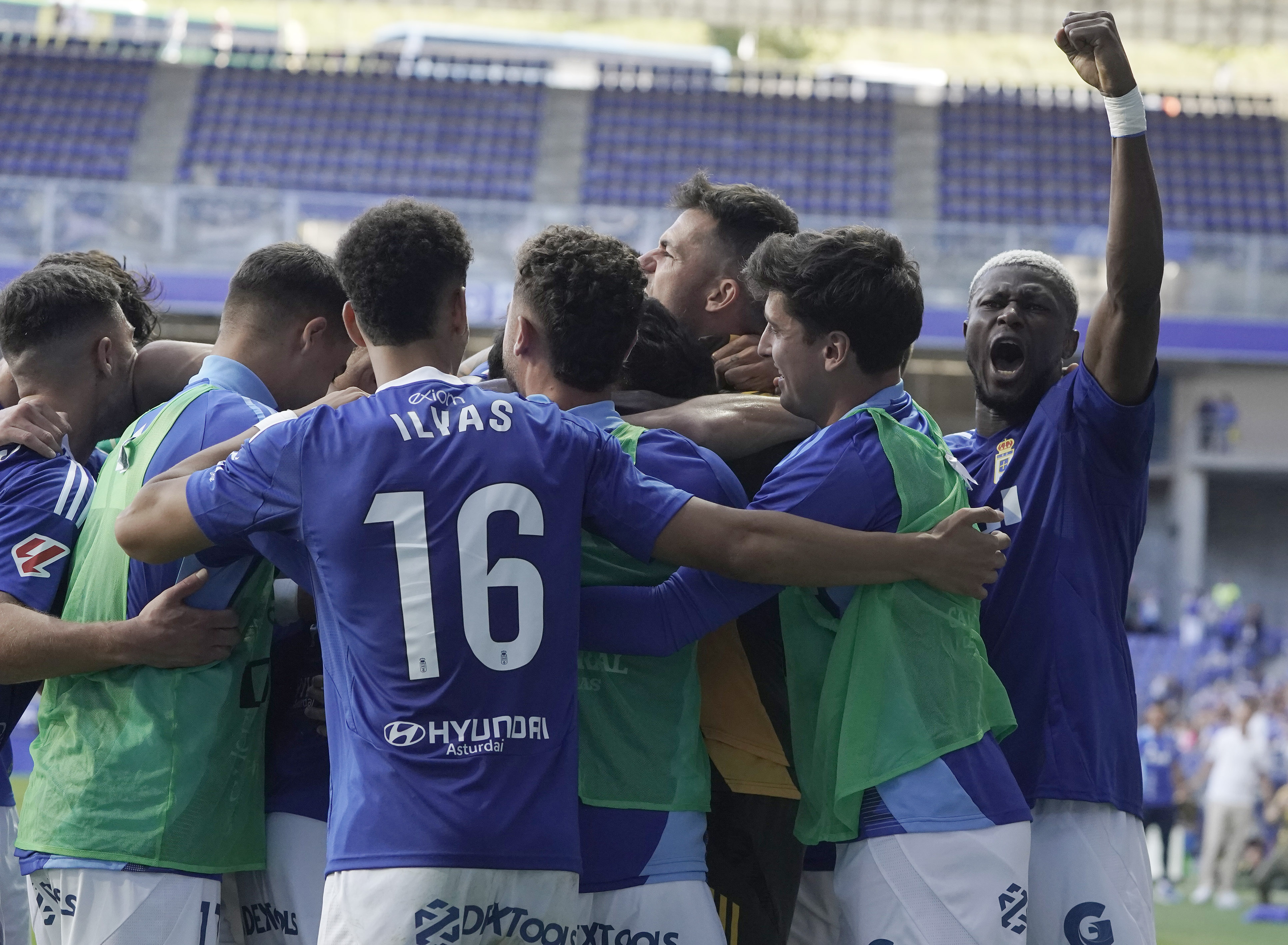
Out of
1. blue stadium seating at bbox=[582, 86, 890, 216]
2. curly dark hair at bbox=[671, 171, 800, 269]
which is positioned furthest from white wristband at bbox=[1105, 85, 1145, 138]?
blue stadium seating at bbox=[582, 86, 890, 216]

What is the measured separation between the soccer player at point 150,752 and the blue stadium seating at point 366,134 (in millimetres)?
18982

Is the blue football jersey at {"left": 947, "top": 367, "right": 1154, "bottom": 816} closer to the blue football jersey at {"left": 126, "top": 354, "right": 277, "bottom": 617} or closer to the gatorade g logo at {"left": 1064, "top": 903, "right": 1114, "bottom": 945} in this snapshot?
the gatorade g logo at {"left": 1064, "top": 903, "right": 1114, "bottom": 945}

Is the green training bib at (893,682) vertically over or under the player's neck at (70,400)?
under

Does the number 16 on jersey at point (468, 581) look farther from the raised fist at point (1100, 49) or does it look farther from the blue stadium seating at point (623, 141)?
the blue stadium seating at point (623, 141)

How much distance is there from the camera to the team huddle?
2439 mm

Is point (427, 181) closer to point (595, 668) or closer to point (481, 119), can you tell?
point (481, 119)

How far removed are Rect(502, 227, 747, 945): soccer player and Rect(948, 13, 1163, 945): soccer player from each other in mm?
785

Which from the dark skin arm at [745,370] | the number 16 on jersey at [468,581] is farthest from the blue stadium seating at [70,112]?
the number 16 on jersey at [468,581]

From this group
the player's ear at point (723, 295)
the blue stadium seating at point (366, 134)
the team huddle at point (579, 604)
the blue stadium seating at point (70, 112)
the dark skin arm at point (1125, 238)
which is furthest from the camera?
the blue stadium seating at point (366, 134)

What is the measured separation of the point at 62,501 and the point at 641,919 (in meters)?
1.69

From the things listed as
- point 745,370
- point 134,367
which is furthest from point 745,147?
point 134,367

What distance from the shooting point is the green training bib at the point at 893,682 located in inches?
106

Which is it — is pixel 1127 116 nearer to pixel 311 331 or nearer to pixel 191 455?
pixel 311 331

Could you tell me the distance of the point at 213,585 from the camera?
294 centimetres
